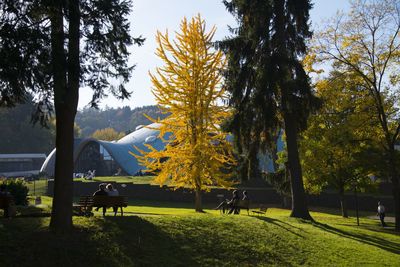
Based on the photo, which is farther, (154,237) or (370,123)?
(370,123)

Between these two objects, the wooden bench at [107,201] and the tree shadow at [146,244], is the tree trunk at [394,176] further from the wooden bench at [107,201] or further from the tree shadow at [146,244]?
the wooden bench at [107,201]

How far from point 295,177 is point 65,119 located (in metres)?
11.9

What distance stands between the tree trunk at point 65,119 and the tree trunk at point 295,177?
11228 millimetres

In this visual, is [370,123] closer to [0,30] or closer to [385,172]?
[385,172]

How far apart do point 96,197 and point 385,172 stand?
624 inches

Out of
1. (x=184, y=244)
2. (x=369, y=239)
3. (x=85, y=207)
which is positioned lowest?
(x=369, y=239)

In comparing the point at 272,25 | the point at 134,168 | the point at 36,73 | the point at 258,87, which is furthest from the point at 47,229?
the point at 134,168

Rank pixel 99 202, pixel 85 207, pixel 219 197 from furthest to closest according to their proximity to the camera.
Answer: pixel 219 197 → pixel 85 207 → pixel 99 202

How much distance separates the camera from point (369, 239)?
16.5m

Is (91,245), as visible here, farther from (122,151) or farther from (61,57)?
(122,151)

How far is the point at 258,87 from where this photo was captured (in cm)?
1902

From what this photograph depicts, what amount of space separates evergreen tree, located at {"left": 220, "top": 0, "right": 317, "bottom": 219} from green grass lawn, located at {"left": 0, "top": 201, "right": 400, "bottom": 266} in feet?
15.8

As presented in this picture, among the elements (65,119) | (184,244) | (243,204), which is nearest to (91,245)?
(184,244)

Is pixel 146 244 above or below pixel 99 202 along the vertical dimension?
below
